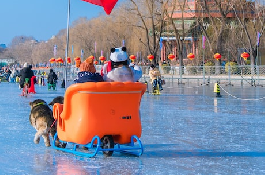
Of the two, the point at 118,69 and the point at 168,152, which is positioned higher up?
the point at 118,69

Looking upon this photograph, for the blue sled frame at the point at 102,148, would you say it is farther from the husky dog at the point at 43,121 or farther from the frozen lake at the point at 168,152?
the husky dog at the point at 43,121

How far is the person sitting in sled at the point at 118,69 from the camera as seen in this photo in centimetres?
789

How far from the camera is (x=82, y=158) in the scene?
25.0ft

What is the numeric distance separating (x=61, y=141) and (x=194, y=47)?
2236 inches

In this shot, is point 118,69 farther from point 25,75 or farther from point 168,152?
point 25,75

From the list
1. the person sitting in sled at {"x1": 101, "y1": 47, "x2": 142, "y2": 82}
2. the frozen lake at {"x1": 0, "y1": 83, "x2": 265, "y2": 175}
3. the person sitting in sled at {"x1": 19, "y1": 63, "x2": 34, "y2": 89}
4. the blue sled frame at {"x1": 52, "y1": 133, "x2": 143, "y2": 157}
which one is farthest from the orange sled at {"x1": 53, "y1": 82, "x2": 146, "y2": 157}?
the person sitting in sled at {"x1": 19, "y1": 63, "x2": 34, "y2": 89}

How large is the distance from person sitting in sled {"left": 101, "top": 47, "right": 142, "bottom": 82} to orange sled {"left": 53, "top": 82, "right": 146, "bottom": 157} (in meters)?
0.36

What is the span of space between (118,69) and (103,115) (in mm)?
791

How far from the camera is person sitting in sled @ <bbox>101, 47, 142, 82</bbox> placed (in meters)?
7.89

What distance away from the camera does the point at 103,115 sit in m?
7.44

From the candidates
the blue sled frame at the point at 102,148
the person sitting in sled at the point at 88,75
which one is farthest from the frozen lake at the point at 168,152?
the person sitting in sled at the point at 88,75

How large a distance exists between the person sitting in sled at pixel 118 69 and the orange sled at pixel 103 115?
355mm

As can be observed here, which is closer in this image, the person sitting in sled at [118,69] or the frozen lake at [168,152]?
the frozen lake at [168,152]

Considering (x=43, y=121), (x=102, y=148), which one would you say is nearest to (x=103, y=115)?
(x=102, y=148)
